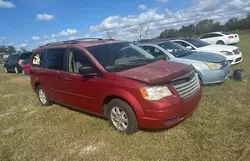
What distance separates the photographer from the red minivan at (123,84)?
11.3ft

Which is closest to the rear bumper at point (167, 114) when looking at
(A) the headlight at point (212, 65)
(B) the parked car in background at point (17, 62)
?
(A) the headlight at point (212, 65)

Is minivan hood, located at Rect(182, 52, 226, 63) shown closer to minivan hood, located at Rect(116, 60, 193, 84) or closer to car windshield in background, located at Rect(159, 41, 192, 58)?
car windshield in background, located at Rect(159, 41, 192, 58)

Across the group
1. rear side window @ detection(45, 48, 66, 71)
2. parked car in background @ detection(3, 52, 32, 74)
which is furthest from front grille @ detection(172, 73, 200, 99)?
parked car in background @ detection(3, 52, 32, 74)

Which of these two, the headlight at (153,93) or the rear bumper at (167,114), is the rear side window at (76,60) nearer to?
the headlight at (153,93)

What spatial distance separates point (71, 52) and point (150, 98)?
223cm

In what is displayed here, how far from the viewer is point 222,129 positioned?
3.70 metres

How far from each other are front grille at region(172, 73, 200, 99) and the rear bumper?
99 mm

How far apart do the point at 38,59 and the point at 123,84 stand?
350 centimetres

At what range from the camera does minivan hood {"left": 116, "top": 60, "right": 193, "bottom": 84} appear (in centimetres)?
346

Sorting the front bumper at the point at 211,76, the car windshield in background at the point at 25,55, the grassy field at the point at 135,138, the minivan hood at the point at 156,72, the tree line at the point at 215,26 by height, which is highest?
the tree line at the point at 215,26

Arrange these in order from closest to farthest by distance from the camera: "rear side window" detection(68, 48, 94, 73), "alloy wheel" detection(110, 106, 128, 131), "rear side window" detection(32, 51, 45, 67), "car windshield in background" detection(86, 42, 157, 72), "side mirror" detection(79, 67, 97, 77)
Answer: "alloy wheel" detection(110, 106, 128, 131) → "side mirror" detection(79, 67, 97, 77) → "car windshield in background" detection(86, 42, 157, 72) → "rear side window" detection(68, 48, 94, 73) → "rear side window" detection(32, 51, 45, 67)

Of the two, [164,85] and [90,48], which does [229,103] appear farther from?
[90,48]

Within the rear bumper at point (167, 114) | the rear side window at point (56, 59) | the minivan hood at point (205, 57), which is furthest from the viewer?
the minivan hood at point (205, 57)

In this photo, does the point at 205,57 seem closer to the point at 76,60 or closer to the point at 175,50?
the point at 175,50
